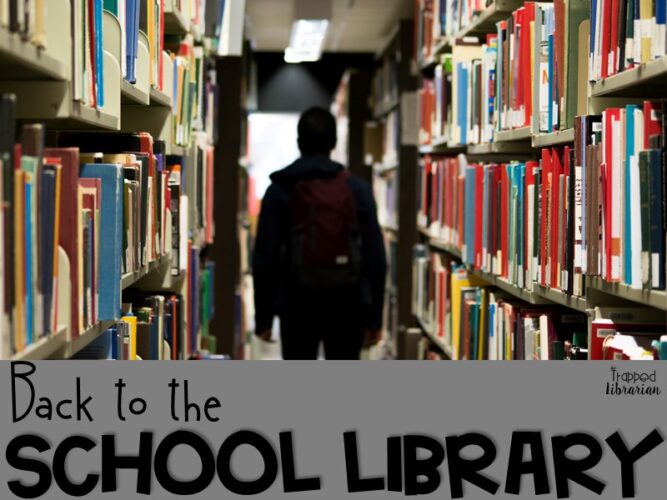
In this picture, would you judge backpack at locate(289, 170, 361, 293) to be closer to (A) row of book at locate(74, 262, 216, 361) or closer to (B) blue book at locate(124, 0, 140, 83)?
(A) row of book at locate(74, 262, 216, 361)

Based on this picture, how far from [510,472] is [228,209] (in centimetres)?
409

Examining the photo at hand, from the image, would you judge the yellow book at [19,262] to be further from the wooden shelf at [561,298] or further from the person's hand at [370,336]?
the person's hand at [370,336]

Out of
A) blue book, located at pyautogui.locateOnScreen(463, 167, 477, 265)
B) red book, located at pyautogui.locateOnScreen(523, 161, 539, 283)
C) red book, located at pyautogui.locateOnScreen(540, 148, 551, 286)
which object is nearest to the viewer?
red book, located at pyautogui.locateOnScreen(540, 148, 551, 286)

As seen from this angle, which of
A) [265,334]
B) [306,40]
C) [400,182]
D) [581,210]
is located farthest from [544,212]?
[306,40]

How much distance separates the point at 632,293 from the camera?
1.91 m

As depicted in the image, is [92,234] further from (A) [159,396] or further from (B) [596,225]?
(B) [596,225]

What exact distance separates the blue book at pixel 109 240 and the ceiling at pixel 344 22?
4299 millimetres

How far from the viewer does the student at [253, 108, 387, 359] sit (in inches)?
150

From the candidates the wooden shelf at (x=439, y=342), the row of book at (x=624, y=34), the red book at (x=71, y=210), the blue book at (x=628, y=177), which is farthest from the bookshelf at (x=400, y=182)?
the red book at (x=71, y=210)

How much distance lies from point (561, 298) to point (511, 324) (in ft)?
1.83

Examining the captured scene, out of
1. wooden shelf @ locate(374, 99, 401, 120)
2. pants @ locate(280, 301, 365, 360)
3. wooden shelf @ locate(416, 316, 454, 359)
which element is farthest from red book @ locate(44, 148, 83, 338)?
wooden shelf @ locate(374, 99, 401, 120)

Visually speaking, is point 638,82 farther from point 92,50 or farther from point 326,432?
point 92,50

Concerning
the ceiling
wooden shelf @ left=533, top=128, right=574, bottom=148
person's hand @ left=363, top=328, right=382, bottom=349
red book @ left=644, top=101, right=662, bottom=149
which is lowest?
person's hand @ left=363, top=328, right=382, bottom=349

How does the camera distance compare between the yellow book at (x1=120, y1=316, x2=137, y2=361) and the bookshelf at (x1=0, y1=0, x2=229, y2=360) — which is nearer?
the bookshelf at (x1=0, y1=0, x2=229, y2=360)
